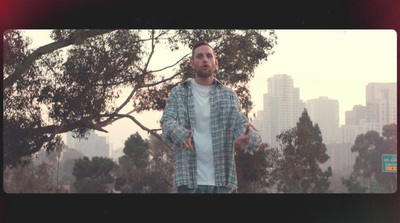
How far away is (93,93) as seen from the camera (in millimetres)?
4695

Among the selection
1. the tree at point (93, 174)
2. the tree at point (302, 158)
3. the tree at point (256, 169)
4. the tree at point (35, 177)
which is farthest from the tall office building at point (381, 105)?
the tree at point (35, 177)

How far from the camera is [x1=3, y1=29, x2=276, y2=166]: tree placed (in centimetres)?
455

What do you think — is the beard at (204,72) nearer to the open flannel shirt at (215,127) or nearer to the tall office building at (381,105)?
the open flannel shirt at (215,127)

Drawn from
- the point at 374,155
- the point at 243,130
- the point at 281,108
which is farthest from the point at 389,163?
the point at 243,130

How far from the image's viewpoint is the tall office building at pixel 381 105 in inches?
177

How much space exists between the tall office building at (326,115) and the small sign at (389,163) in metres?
0.45

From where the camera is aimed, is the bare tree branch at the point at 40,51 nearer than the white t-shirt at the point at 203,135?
No

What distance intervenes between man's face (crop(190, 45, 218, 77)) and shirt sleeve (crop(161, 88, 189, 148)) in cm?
24

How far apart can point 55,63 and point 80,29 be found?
39 centimetres

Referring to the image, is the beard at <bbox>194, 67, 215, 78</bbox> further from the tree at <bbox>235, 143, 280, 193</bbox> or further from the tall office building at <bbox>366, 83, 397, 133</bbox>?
the tall office building at <bbox>366, 83, 397, 133</bbox>
